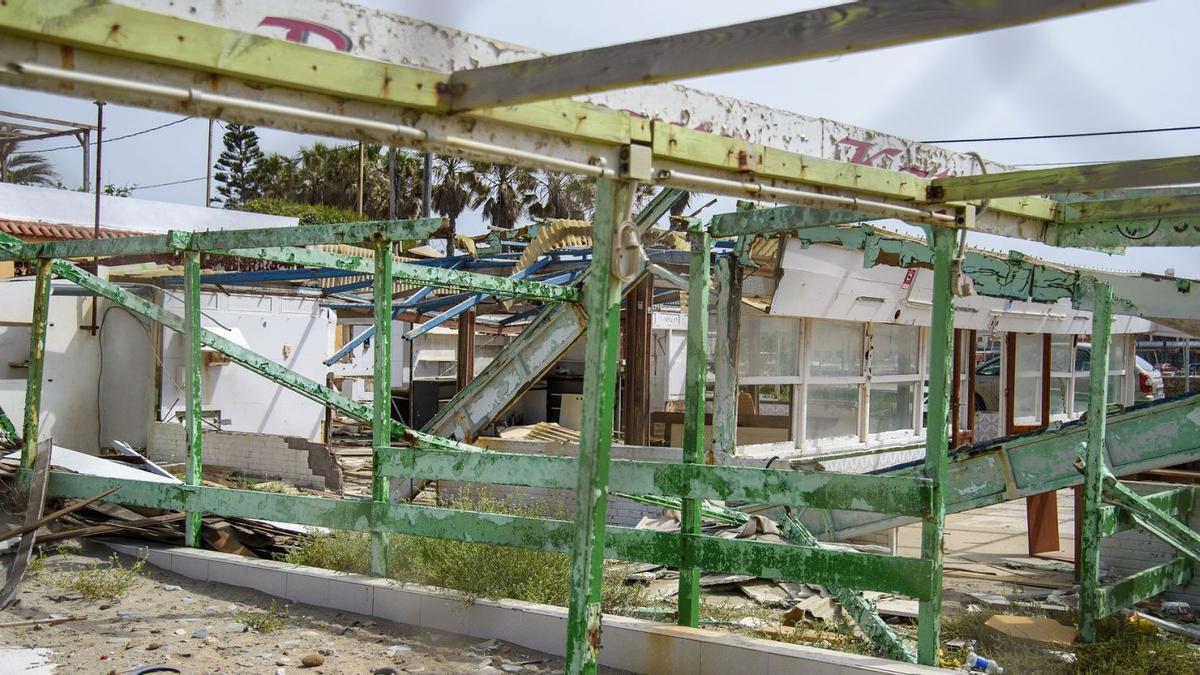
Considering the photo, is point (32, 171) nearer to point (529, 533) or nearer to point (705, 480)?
point (529, 533)

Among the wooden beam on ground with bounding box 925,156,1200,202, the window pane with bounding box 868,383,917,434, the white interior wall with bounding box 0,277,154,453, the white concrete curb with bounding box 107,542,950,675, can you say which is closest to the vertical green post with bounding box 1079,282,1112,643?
the wooden beam on ground with bounding box 925,156,1200,202

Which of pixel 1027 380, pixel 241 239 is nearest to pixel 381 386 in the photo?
pixel 241 239

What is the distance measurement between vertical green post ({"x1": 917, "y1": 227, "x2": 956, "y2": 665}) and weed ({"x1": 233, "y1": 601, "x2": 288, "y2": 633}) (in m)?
3.51

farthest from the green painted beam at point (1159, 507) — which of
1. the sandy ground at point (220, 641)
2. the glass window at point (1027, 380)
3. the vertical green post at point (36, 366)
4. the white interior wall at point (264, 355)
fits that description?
the white interior wall at point (264, 355)

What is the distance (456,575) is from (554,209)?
3591 cm

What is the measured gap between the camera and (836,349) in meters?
13.3

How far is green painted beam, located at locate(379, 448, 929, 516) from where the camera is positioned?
16.7 feet

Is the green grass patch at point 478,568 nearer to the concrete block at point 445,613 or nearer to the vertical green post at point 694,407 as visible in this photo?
the concrete block at point 445,613

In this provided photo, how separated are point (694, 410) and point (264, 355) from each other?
10740 mm

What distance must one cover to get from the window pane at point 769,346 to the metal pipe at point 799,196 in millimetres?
6355

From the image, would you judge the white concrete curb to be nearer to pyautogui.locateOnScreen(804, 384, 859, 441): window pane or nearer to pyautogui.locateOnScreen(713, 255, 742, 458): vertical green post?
pyautogui.locateOnScreen(713, 255, 742, 458): vertical green post

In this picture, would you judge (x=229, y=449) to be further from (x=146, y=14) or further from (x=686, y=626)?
(x=146, y=14)

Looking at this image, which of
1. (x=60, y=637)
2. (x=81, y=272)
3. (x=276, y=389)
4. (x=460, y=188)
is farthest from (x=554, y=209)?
(x=60, y=637)

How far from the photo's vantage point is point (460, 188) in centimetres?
4191
